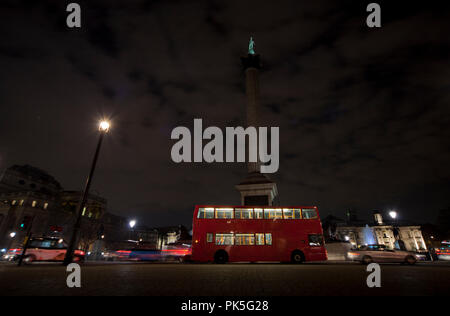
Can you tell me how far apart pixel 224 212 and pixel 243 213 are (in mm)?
1176

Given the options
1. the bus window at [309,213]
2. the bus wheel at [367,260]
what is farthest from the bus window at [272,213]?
the bus wheel at [367,260]

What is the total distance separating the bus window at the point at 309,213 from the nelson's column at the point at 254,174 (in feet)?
28.6

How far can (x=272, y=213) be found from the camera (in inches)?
541

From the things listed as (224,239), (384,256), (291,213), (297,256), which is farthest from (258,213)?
(384,256)

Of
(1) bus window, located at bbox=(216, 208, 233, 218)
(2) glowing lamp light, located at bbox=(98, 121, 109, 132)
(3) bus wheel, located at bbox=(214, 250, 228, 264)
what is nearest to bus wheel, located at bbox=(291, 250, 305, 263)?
(3) bus wheel, located at bbox=(214, 250, 228, 264)

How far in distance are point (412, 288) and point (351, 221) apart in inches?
3093

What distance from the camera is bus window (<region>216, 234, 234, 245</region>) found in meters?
13.4

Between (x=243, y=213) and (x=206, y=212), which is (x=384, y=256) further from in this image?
(x=206, y=212)

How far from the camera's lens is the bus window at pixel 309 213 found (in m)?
13.7

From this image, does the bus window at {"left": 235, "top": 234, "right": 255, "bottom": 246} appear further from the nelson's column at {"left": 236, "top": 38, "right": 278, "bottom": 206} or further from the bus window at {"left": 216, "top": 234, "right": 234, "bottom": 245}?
the nelson's column at {"left": 236, "top": 38, "right": 278, "bottom": 206}

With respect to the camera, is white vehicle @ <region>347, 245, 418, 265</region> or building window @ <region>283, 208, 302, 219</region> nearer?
building window @ <region>283, 208, 302, 219</region>
